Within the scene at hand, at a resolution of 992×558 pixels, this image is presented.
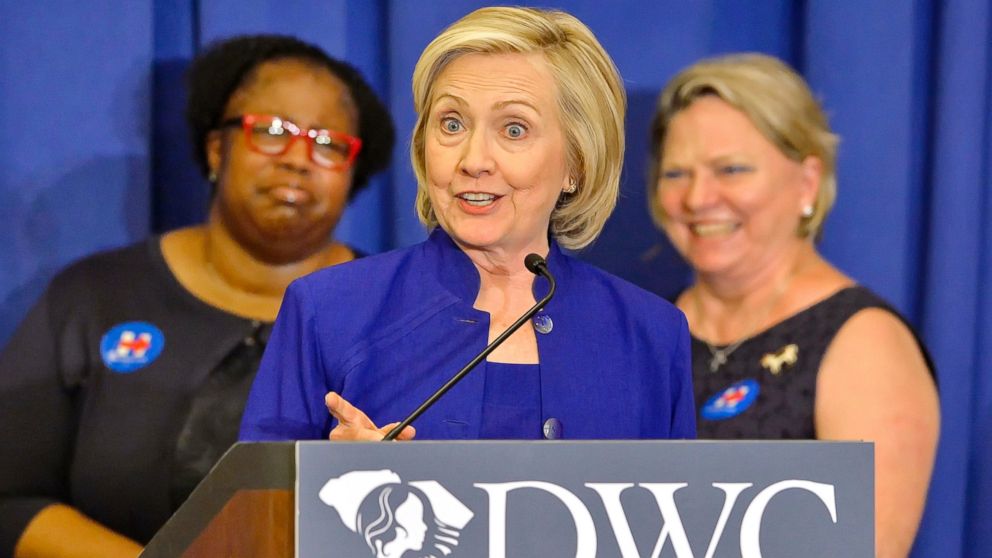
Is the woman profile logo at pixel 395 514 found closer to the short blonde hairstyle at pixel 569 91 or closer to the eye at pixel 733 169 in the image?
the short blonde hairstyle at pixel 569 91

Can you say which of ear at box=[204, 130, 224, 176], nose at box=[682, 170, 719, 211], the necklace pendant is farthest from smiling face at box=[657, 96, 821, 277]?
ear at box=[204, 130, 224, 176]

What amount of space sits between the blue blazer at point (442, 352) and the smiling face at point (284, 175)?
872mm

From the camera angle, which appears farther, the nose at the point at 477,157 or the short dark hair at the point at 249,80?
the short dark hair at the point at 249,80

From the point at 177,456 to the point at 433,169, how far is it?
101 cm

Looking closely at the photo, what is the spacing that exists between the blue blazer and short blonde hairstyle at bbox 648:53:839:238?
3.43 feet

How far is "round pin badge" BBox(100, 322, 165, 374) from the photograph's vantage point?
7.97ft

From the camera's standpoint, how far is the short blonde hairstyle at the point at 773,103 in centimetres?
265

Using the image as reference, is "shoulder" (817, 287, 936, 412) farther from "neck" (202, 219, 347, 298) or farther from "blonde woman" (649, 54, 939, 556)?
"neck" (202, 219, 347, 298)

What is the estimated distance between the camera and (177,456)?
2.38m

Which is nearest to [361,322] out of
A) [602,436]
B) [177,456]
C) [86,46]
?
[602,436]

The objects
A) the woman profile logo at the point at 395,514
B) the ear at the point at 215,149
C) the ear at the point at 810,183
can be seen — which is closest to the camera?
the woman profile logo at the point at 395,514

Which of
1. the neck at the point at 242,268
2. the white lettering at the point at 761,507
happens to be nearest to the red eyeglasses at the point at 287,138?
the neck at the point at 242,268

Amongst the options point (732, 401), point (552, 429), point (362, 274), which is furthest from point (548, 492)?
point (732, 401)

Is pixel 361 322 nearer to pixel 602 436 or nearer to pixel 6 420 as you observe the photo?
pixel 602 436
